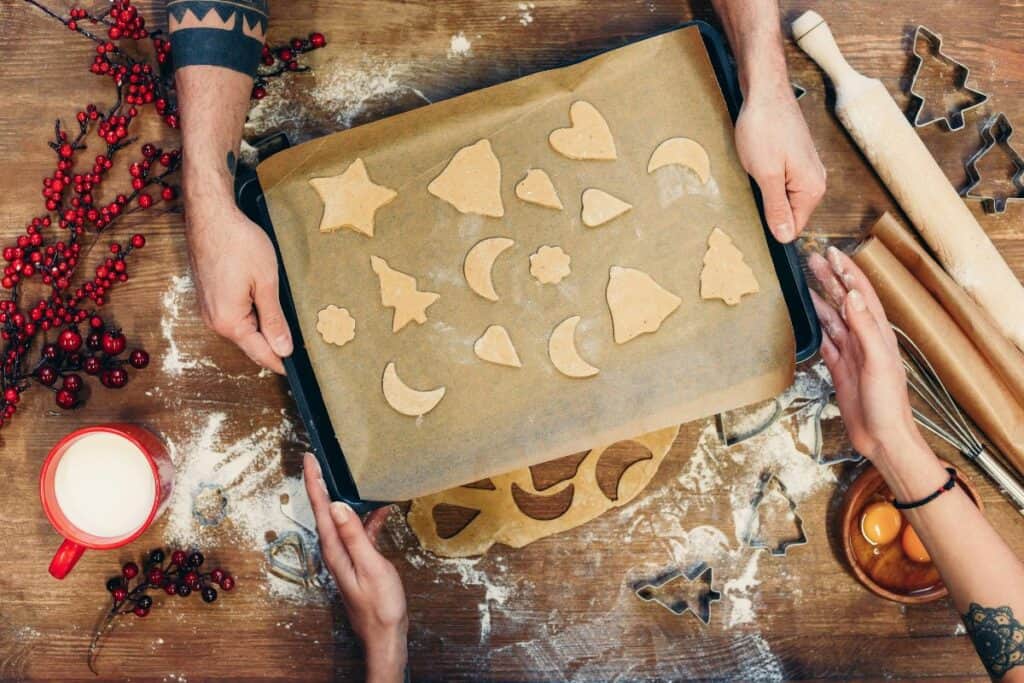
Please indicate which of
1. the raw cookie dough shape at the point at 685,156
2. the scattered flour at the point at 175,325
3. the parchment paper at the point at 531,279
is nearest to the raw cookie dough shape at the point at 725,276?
the parchment paper at the point at 531,279

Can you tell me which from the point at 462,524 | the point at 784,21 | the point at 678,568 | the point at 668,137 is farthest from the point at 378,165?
the point at 678,568

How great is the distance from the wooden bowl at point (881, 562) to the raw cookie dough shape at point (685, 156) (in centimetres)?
64

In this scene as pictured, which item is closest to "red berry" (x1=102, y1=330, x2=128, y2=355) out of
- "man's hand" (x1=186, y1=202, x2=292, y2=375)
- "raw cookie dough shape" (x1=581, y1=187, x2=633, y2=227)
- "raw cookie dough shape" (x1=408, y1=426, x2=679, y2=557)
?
"man's hand" (x1=186, y1=202, x2=292, y2=375)

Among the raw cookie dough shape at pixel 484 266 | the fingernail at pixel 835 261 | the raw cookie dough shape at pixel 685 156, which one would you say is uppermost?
the raw cookie dough shape at pixel 685 156

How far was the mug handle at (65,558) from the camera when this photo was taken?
135 cm

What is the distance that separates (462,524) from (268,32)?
1036mm

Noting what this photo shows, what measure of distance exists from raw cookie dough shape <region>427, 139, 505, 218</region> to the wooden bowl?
2.76 ft

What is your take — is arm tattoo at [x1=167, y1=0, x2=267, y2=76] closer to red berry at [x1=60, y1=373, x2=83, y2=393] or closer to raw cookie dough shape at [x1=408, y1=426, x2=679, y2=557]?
red berry at [x1=60, y1=373, x2=83, y2=393]


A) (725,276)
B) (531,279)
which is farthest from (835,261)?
(531,279)

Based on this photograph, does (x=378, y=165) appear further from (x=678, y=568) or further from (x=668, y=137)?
(x=678, y=568)

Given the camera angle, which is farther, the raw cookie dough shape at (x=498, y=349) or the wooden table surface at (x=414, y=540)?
the wooden table surface at (x=414, y=540)

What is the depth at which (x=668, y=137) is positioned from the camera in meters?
1.33

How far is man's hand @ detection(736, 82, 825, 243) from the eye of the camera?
1.28 metres

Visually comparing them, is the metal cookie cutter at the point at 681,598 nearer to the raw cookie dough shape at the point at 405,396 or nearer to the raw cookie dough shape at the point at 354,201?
the raw cookie dough shape at the point at 405,396
